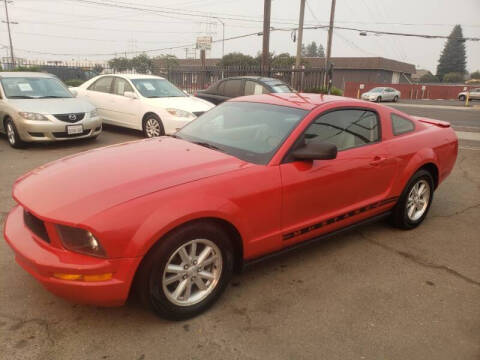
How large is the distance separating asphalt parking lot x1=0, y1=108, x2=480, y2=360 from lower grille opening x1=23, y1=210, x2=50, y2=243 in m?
0.59

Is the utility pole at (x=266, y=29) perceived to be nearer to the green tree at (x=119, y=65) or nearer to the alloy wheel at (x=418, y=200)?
the green tree at (x=119, y=65)

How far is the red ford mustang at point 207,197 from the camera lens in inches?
90.0

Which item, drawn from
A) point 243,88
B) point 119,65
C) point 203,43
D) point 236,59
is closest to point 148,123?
point 243,88

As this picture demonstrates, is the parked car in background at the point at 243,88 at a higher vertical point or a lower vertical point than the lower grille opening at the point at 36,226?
higher

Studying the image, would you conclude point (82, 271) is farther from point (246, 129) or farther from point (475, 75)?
point (475, 75)

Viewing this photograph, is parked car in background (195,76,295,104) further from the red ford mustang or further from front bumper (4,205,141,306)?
front bumper (4,205,141,306)

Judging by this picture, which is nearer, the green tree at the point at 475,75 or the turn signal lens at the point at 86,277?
the turn signal lens at the point at 86,277

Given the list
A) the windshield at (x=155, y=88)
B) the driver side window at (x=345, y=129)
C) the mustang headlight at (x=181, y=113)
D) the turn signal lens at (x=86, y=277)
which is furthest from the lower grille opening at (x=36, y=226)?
the windshield at (x=155, y=88)

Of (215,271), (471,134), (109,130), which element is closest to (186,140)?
(215,271)

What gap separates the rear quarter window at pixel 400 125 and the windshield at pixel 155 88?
632 centimetres

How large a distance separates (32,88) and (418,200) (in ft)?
25.3

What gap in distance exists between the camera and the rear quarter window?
3.95 meters

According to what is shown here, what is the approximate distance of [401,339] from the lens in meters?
2.51

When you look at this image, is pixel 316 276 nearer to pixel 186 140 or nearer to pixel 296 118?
pixel 296 118
